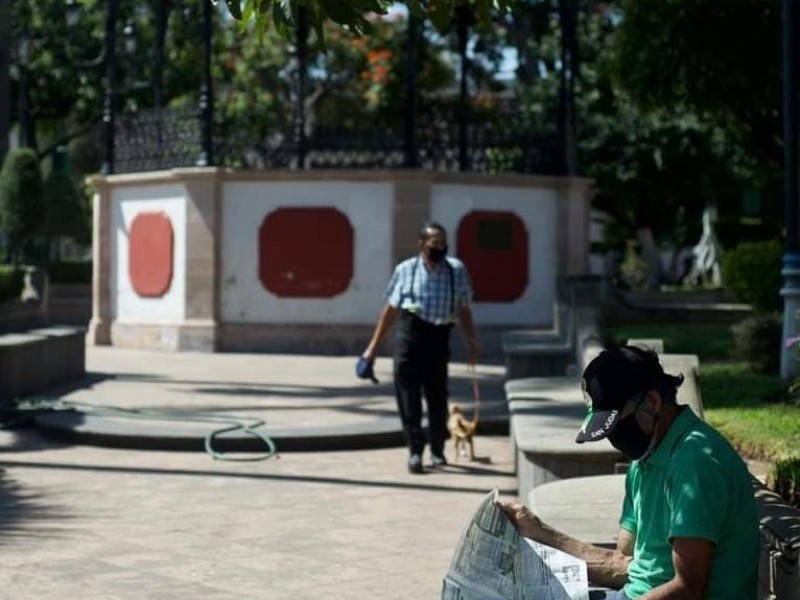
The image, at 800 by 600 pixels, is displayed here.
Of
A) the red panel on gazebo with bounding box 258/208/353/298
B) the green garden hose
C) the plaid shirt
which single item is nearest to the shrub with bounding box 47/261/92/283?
the red panel on gazebo with bounding box 258/208/353/298

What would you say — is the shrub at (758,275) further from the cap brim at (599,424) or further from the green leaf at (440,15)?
the cap brim at (599,424)

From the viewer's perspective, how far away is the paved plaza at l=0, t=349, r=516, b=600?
25.7 feet

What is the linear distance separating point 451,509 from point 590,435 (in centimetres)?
592

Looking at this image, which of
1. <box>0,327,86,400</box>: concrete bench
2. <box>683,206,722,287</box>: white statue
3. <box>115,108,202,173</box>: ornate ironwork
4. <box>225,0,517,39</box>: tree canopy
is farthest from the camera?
<box>683,206,722,287</box>: white statue

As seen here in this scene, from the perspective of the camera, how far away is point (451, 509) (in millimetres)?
10227

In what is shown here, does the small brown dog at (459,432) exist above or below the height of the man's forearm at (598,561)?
below

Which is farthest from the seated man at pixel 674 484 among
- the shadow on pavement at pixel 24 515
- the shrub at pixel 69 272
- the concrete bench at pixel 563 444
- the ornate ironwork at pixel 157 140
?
the shrub at pixel 69 272

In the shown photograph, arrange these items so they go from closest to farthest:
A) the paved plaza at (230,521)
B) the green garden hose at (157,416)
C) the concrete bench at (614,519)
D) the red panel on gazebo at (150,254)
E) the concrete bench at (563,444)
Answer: the concrete bench at (614,519) < the paved plaza at (230,521) < the concrete bench at (563,444) < the green garden hose at (157,416) < the red panel on gazebo at (150,254)

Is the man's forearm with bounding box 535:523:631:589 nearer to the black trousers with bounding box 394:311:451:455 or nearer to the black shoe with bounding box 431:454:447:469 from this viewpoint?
the black trousers with bounding box 394:311:451:455

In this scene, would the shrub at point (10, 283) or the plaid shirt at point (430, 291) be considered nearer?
the plaid shirt at point (430, 291)

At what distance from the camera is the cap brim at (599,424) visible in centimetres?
439

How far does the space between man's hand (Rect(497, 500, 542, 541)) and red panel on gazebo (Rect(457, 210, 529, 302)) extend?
20331mm

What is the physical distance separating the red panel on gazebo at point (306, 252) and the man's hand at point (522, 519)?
2023cm

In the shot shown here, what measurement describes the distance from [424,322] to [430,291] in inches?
8.8
